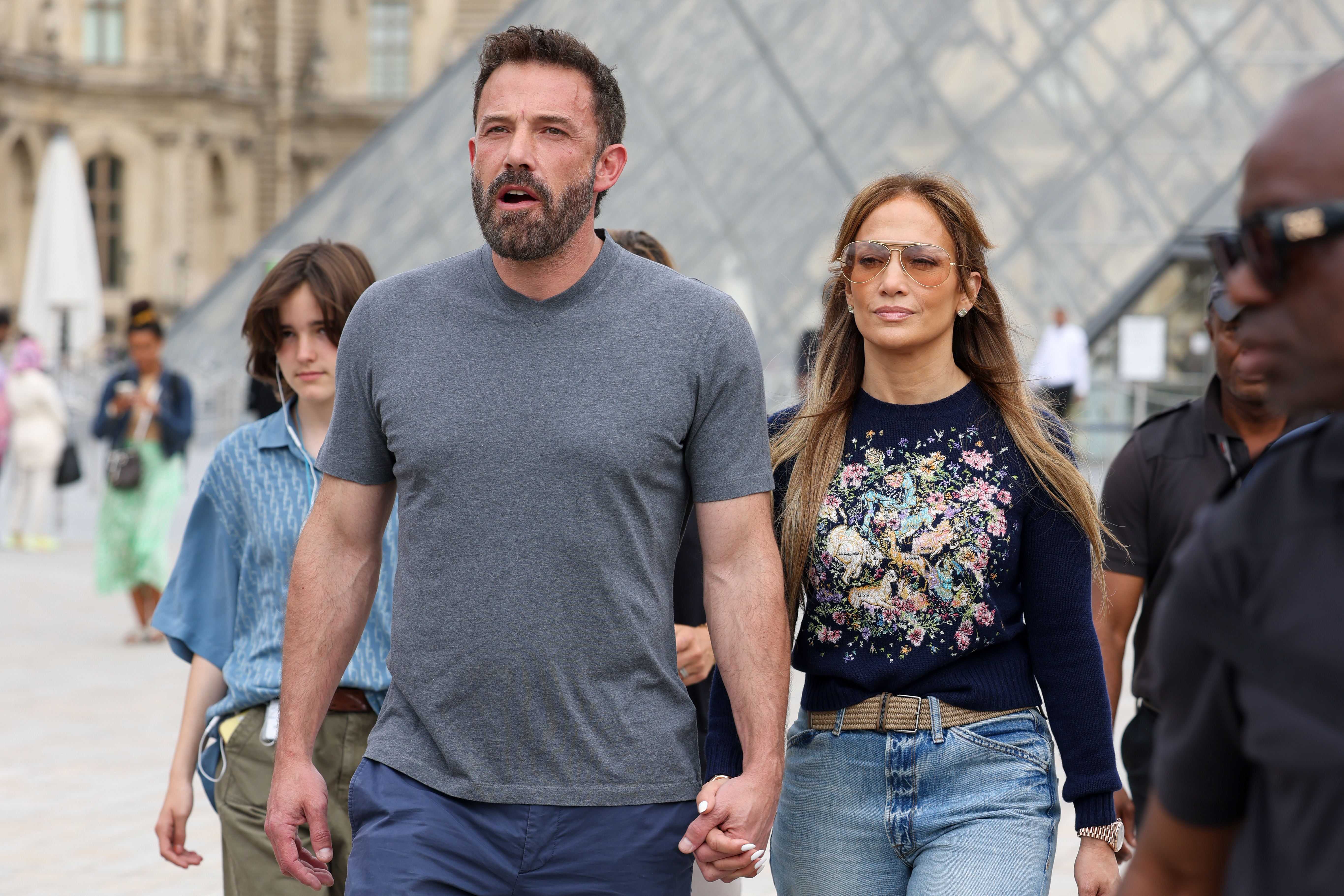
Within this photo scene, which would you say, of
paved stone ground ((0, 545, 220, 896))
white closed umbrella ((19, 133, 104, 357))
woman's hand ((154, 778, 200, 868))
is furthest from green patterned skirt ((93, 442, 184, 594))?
white closed umbrella ((19, 133, 104, 357))

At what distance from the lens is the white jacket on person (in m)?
11.5

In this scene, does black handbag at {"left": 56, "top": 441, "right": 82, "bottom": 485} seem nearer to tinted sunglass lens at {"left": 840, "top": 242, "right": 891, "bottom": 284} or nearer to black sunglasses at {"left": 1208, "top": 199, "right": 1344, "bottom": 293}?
tinted sunglass lens at {"left": 840, "top": 242, "right": 891, "bottom": 284}

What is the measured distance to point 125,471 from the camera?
26.4ft

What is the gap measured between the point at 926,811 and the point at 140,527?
6336 mm

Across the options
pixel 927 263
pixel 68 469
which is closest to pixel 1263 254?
pixel 927 263

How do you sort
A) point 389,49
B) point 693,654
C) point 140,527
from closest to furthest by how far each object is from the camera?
point 693,654, point 140,527, point 389,49

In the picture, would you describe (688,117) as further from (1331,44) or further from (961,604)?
(961,604)

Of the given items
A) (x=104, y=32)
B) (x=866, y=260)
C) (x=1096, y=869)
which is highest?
(x=104, y=32)

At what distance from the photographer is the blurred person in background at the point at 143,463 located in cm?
798

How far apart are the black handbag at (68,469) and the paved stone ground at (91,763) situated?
2506 millimetres

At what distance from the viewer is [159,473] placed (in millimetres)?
8234

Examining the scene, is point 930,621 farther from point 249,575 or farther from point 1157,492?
point 249,575

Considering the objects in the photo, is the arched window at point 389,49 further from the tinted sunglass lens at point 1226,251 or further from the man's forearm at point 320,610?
the tinted sunglass lens at point 1226,251

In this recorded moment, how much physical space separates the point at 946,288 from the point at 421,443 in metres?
0.78
